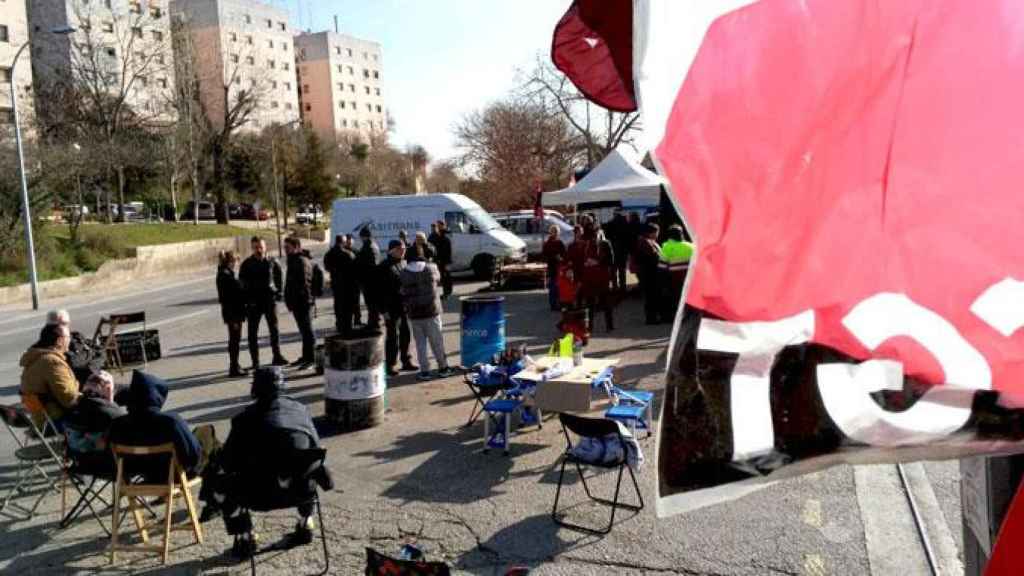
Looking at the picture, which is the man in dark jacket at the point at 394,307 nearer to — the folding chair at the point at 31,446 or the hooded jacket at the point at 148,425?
the folding chair at the point at 31,446

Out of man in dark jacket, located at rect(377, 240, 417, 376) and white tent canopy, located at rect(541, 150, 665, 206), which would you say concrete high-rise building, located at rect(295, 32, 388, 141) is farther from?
man in dark jacket, located at rect(377, 240, 417, 376)

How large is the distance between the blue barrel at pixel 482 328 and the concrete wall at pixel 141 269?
22.3m

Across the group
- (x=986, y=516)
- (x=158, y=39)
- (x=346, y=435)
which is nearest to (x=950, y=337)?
(x=986, y=516)

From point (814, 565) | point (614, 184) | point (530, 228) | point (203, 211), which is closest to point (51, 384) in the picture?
point (814, 565)

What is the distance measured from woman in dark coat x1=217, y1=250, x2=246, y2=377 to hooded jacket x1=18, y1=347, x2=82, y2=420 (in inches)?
162

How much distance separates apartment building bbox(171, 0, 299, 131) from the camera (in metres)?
56.7

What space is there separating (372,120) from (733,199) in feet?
373

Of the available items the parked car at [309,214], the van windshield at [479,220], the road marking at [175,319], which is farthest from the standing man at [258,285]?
the parked car at [309,214]

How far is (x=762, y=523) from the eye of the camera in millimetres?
5391

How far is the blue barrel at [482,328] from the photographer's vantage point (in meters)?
10.1

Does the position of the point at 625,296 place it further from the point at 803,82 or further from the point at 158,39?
the point at 158,39

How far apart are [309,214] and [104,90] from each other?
26774mm

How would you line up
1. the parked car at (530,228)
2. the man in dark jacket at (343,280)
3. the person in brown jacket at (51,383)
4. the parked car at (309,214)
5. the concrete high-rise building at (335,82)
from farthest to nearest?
the concrete high-rise building at (335,82) → the parked car at (309,214) → the parked car at (530,228) → the man in dark jacket at (343,280) → the person in brown jacket at (51,383)

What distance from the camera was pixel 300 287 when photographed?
11.0m
